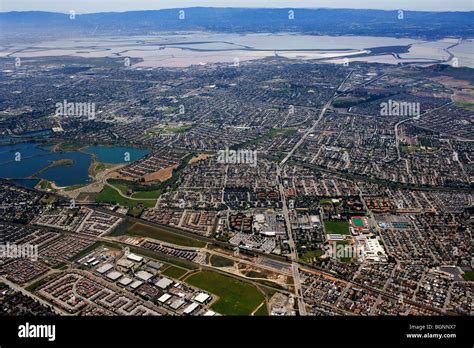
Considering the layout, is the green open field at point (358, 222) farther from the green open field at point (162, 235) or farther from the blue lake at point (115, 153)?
the blue lake at point (115, 153)

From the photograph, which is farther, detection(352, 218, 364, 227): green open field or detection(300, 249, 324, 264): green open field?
detection(352, 218, 364, 227): green open field

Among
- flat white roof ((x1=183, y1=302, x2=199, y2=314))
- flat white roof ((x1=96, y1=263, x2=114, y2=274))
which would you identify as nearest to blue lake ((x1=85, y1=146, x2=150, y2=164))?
flat white roof ((x1=96, y1=263, x2=114, y2=274))

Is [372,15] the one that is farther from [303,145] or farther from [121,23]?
[303,145]

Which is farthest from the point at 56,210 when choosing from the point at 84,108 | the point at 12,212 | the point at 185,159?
the point at 84,108

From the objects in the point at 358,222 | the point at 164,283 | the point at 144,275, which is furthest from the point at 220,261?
the point at 358,222

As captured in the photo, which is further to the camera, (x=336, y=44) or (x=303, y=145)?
(x=336, y=44)

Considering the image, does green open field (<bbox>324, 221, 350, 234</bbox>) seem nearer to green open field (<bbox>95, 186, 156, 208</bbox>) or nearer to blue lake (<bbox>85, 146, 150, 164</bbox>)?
green open field (<bbox>95, 186, 156, 208</bbox>)
